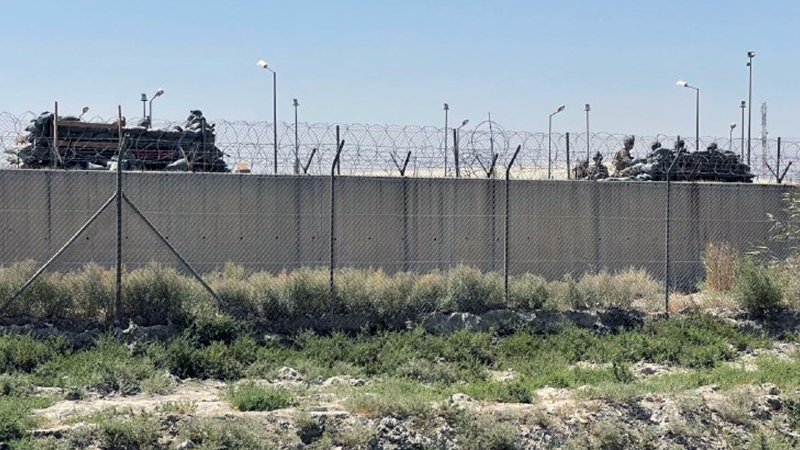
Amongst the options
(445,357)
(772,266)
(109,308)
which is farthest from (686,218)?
(109,308)

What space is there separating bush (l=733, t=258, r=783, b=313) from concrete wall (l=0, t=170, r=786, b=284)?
4.21 m

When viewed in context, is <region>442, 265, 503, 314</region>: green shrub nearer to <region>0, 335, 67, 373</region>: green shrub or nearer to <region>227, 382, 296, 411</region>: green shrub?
<region>227, 382, 296, 411</region>: green shrub

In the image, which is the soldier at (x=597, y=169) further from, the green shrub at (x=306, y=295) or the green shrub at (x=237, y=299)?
the green shrub at (x=237, y=299)

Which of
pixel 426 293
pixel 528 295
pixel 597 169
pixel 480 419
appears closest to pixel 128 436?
A: pixel 480 419

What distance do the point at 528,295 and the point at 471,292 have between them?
983 millimetres

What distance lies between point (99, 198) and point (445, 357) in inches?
297

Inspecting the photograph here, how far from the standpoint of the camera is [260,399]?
8.96 meters

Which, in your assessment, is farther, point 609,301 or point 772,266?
point 772,266

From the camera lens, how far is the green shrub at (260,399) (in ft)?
29.1

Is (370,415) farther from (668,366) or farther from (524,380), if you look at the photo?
(668,366)

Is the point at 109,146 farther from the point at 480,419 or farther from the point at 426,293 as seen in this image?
the point at 480,419

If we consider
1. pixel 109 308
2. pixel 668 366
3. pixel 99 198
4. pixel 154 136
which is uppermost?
pixel 154 136

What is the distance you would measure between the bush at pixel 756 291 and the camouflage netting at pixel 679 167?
6.59 meters

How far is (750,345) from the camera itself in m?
13.9
